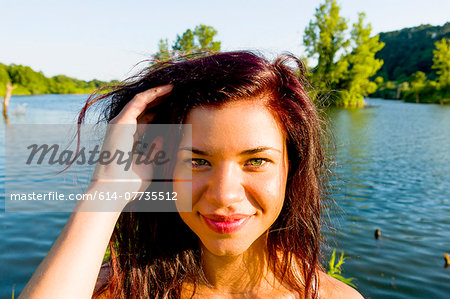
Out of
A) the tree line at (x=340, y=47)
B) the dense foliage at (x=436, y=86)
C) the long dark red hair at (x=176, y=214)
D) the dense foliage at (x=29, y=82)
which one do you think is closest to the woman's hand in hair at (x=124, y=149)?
the long dark red hair at (x=176, y=214)

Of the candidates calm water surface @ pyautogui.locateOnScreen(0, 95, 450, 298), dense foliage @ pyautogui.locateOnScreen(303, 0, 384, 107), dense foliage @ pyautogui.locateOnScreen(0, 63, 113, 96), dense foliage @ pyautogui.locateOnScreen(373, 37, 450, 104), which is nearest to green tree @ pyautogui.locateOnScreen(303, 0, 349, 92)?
dense foliage @ pyautogui.locateOnScreen(303, 0, 384, 107)

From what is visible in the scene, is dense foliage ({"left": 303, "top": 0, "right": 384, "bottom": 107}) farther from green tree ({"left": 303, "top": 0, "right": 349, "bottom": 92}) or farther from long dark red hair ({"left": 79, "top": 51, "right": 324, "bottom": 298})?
long dark red hair ({"left": 79, "top": 51, "right": 324, "bottom": 298})

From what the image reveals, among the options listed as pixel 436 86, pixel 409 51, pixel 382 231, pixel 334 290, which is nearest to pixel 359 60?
pixel 436 86

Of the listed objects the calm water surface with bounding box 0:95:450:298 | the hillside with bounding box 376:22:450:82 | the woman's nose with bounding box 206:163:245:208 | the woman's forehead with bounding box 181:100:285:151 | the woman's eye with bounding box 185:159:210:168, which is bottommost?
the calm water surface with bounding box 0:95:450:298

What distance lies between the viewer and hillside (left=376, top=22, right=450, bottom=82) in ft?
391

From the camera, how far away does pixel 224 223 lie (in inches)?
70.0

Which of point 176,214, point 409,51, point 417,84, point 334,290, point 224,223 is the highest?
point 409,51

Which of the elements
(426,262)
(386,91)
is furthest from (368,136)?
(386,91)

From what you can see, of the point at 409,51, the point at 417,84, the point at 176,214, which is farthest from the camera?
the point at 409,51

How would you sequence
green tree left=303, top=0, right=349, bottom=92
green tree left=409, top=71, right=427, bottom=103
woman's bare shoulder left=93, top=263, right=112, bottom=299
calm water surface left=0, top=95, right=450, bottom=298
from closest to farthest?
woman's bare shoulder left=93, top=263, right=112, bottom=299, calm water surface left=0, top=95, right=450, bottom=298, green tree left=303, top=0, right=349, bottom=92, green tree left=409, top=71, right=427, bottom=103

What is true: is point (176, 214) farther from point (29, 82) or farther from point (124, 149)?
point (29, 82)

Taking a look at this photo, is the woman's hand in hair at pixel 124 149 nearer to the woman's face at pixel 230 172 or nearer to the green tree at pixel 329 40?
the woman's face at pixel 230 172

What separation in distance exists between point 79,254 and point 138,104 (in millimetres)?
769

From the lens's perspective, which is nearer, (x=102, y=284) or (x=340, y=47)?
(x=102, y=284)
